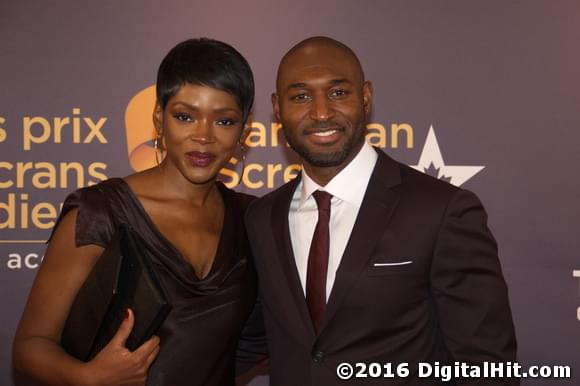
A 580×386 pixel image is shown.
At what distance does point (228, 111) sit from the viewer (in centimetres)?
218

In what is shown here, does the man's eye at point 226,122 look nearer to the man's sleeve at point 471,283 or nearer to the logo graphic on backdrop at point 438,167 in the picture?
the man's sleeve at point 471,283

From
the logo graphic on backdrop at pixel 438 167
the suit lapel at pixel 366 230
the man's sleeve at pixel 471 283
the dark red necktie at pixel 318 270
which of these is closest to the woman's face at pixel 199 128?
the dark red necktie at pixel 318 270

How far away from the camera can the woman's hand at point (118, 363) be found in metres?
1.77

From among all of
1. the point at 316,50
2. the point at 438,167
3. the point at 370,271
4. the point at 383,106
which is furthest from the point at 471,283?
the point at 383,106

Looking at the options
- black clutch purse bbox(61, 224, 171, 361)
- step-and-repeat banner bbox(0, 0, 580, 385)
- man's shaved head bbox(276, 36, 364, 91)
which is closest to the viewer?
black clutch purse bbox(61, 224, 171, 361)

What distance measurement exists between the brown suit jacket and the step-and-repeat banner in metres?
1.55

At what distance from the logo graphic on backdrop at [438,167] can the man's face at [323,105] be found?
4.34 ft

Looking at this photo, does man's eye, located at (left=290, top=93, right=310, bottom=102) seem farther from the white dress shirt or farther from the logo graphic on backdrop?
the logo graphic on backdrop

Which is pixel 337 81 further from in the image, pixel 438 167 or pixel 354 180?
pixel 438 167

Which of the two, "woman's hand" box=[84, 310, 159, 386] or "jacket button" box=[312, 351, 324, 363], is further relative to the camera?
"jacket button" box=[312, 351, 324, 363]

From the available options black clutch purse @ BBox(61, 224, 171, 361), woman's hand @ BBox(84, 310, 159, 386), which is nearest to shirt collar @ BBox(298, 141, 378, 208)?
black clutch purse @ BBox(61, 224, 171, 361)

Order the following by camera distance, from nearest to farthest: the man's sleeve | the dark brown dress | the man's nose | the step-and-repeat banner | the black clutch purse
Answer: the black clutch purse < the man's sleeve < the dark brown dress < the man's nose < the step-and-repeat banner

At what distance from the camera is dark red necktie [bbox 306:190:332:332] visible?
6.73ft

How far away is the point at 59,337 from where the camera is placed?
77.1 inches
